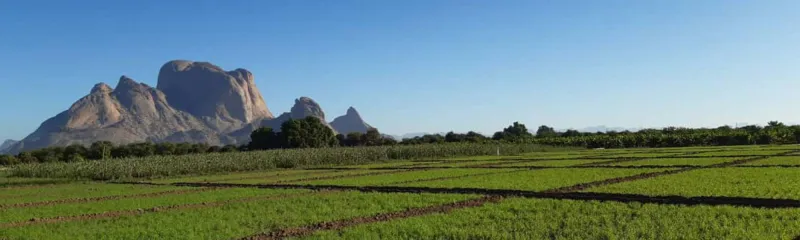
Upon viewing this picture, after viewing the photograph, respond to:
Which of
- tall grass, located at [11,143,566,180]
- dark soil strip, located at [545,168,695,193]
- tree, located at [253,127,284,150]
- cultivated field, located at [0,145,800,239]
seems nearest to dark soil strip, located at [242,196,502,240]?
cultivated field, located at [0,145,800,239]

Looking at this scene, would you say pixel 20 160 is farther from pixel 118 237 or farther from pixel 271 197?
pixel 118 237

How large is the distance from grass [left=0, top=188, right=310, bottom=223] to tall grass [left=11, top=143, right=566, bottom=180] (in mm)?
13731

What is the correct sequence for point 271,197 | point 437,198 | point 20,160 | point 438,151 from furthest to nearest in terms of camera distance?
point 20,160, point 438,151, point 271,197, point 437,198

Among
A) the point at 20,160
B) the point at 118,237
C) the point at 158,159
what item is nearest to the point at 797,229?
the point at 118,237

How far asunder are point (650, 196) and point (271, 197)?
10650 millimetres

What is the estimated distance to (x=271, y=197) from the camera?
19203mm

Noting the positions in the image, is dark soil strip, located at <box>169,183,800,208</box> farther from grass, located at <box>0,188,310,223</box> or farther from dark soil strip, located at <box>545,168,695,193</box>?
grass, located at <box>0,188,310,223</box>

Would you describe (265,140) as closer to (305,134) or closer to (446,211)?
(305,134)

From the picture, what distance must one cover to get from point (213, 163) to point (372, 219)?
26151mm

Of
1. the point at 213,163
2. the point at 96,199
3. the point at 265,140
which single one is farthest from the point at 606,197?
the point at 265,140

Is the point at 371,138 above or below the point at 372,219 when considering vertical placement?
above

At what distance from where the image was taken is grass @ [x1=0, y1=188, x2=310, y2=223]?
1639 cm

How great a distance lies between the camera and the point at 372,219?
1327 centimetres

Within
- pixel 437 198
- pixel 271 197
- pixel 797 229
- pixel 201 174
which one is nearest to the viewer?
pixel 797 229
